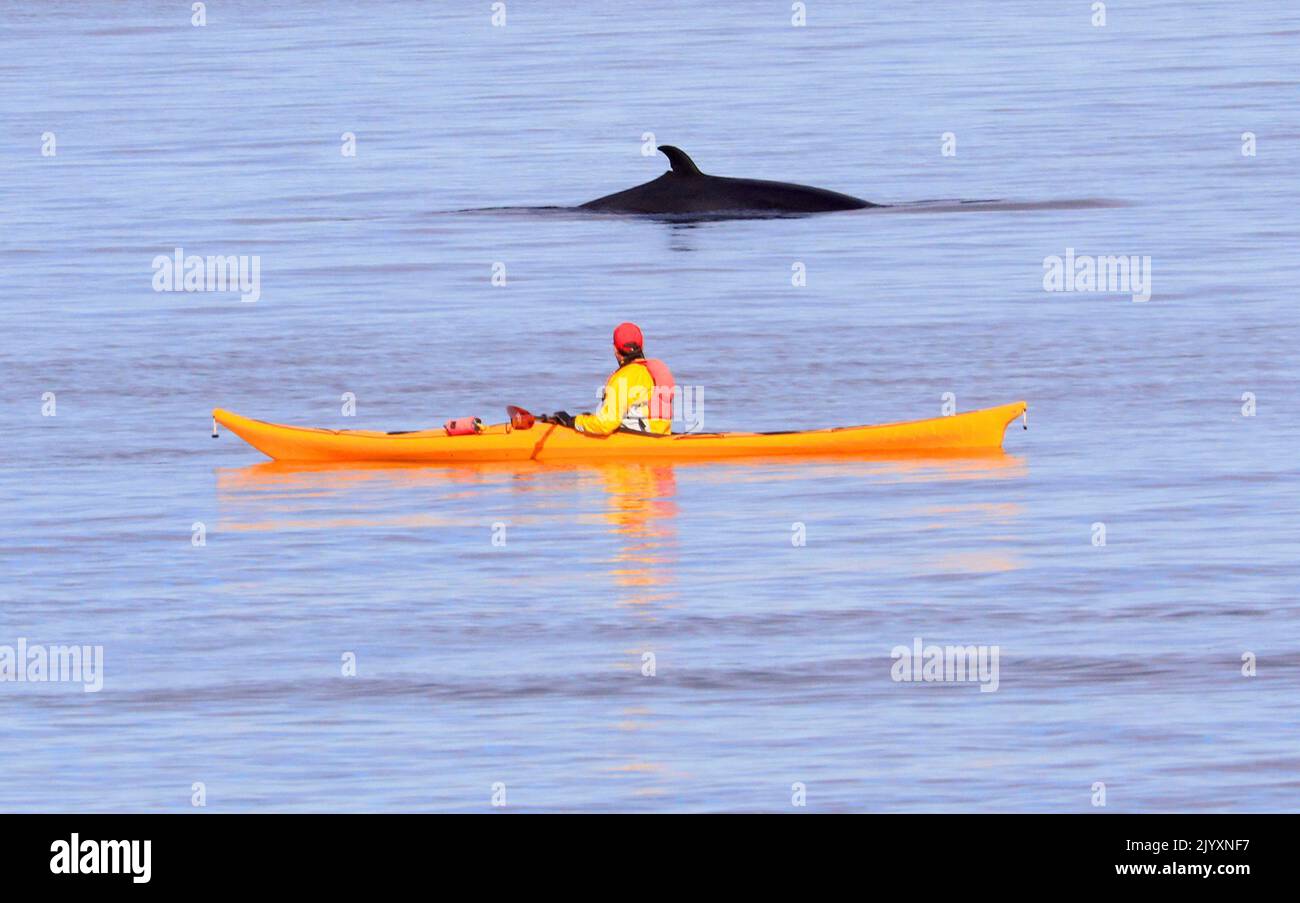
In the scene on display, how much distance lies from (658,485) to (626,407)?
2.83 feet

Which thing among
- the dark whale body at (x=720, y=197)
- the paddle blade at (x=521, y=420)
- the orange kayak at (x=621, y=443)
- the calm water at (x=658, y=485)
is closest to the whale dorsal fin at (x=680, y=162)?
the dark whale body at (x=720, y=197)

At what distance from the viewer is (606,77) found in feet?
315

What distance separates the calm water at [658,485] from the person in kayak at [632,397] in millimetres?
636

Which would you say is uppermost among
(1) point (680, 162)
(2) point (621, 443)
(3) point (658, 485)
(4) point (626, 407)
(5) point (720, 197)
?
(1) point (680, 162)

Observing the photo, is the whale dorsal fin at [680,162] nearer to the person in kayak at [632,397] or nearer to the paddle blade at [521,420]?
the paddle blade at [521,420]

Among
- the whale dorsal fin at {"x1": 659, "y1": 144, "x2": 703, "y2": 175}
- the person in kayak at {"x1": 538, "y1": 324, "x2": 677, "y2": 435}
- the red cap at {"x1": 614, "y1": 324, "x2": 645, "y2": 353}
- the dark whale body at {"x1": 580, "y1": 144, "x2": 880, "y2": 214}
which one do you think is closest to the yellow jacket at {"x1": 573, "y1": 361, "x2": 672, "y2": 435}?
the person in kayak at {"x1": 538, "y1": 324, "x2": 677, "y2": 435}

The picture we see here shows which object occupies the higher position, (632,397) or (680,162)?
(680,162)

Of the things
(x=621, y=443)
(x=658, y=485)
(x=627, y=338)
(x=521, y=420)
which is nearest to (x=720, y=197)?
(x=521, y=420)

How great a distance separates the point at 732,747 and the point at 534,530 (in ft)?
27.4

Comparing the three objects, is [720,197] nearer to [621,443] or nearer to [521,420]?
[521,420]

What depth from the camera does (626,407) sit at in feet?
93.7

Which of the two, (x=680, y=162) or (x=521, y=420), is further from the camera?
(x=680, y=162)

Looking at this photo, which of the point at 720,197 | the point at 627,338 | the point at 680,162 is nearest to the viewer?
the point at 627,338

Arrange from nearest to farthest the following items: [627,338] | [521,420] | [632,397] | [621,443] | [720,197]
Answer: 1. [627,338]
2. [632,397]
3. [621,443]
4. [521,420]
5. [720,197]
